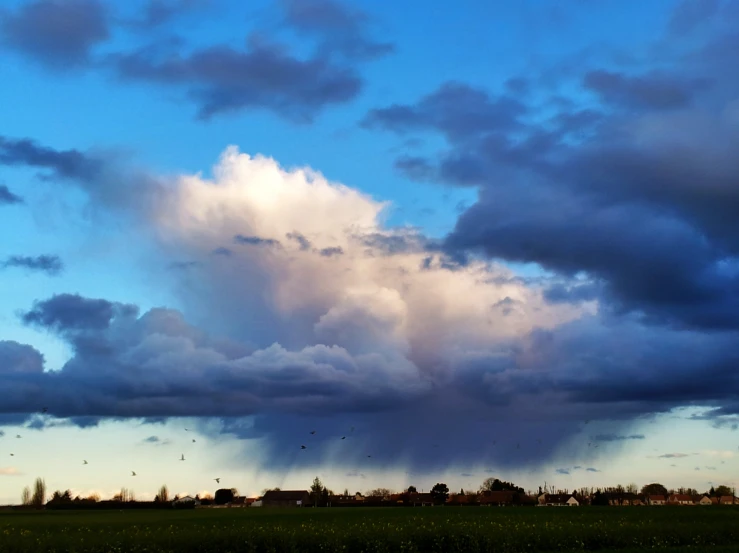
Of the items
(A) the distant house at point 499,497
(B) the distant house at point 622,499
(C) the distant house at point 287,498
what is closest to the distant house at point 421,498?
(A) the distant house at point 499,497

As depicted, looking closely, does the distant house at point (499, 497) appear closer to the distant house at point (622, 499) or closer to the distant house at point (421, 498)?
the distant house at point (421, 498)

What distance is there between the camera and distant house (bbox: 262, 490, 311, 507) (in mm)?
186125

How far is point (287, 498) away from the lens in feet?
623

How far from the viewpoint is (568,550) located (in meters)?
48.6

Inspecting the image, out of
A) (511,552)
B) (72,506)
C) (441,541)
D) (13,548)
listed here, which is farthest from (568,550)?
(72,506)

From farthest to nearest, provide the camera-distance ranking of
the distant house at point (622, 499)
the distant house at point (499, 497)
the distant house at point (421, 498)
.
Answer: the distant house at point (421, 498) < the distant house at point (499, 497) < the distant house at point (622, 499)

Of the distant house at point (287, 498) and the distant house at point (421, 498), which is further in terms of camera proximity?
the distant house at point (287, 498)

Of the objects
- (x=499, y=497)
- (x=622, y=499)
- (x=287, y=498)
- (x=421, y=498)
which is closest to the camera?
(x=622, y=499)

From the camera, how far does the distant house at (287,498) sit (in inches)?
7328

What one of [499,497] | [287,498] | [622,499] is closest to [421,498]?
[499,497]

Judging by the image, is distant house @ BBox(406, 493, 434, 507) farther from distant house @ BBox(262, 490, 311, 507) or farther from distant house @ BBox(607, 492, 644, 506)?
distant house @ BBox(607, 492, 644, 506)

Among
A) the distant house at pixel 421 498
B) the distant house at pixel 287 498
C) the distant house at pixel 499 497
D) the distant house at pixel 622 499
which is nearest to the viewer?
the distant house at pixel 622 499

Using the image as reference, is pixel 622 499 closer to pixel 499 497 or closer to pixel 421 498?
pixel 499 497

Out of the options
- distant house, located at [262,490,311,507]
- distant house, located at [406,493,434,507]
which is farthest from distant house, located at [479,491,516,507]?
distant house, located at [262,490,311,507]
